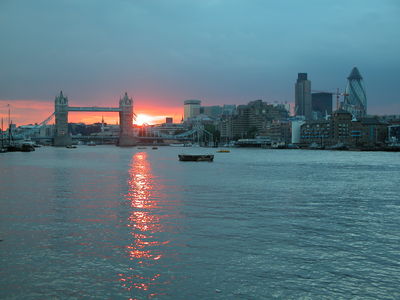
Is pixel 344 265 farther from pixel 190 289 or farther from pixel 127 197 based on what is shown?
pixel 127 197

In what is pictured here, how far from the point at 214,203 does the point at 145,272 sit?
11.9 m

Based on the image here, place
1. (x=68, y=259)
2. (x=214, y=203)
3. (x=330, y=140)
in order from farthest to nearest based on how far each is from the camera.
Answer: (x=330, y=140), (x=214, y=203), (x=68, y=259)

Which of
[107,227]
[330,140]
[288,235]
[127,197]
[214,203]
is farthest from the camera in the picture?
[330,140]

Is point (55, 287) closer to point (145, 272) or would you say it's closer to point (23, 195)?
point (145, 272)

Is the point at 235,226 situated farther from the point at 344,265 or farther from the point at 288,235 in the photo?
the point at 344,265

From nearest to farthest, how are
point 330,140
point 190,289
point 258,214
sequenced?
1. point 190,289
2. point 258,214
3. point 330,140

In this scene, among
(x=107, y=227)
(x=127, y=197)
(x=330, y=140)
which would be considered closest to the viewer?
(x=107, y=227)

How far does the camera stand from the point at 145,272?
10.8m

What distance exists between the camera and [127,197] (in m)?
25.1

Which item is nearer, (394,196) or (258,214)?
(258,214)

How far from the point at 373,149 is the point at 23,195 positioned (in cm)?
13031

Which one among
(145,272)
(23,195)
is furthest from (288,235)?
(23,195)

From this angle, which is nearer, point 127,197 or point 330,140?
point 127,197

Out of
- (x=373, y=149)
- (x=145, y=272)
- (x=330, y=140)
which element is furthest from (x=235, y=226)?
(x=330, y=140)
